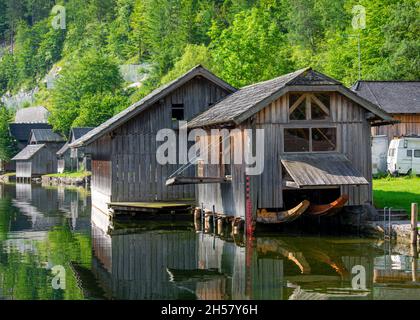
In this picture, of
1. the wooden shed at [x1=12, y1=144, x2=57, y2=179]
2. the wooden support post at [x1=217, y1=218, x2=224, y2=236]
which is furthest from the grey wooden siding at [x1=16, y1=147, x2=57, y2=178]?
the wooden support post at [x1=217, y1=218, x2=224, y2=236]

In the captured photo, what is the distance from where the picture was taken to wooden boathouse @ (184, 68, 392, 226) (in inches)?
1129

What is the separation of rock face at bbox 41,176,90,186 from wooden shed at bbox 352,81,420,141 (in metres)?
34.9

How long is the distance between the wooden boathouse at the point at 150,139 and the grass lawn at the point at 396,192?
9923 mm

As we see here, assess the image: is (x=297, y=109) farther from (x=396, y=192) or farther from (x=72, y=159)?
(x=72, y=159)

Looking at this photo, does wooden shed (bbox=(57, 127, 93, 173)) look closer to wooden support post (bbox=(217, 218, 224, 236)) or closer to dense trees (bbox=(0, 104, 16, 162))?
dense trees (bbox=(0, 104, 16, 162))

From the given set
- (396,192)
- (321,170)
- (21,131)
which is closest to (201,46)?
(21,131)

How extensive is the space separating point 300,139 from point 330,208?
328 centimetres

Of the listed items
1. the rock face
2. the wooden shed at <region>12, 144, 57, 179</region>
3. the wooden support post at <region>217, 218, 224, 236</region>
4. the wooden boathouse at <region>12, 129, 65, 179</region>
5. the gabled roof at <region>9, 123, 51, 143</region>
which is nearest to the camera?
the wooden support post at <region>217, 218, 224, 236</region>

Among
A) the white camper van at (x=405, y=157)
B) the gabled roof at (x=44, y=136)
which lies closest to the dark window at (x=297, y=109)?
the white camper van at (x=405, y=157)

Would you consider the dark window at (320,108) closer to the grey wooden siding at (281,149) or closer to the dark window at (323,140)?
the grey wooden siding at (281,149)

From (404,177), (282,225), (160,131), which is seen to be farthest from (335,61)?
(282,225)

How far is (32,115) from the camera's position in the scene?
146750 mm
